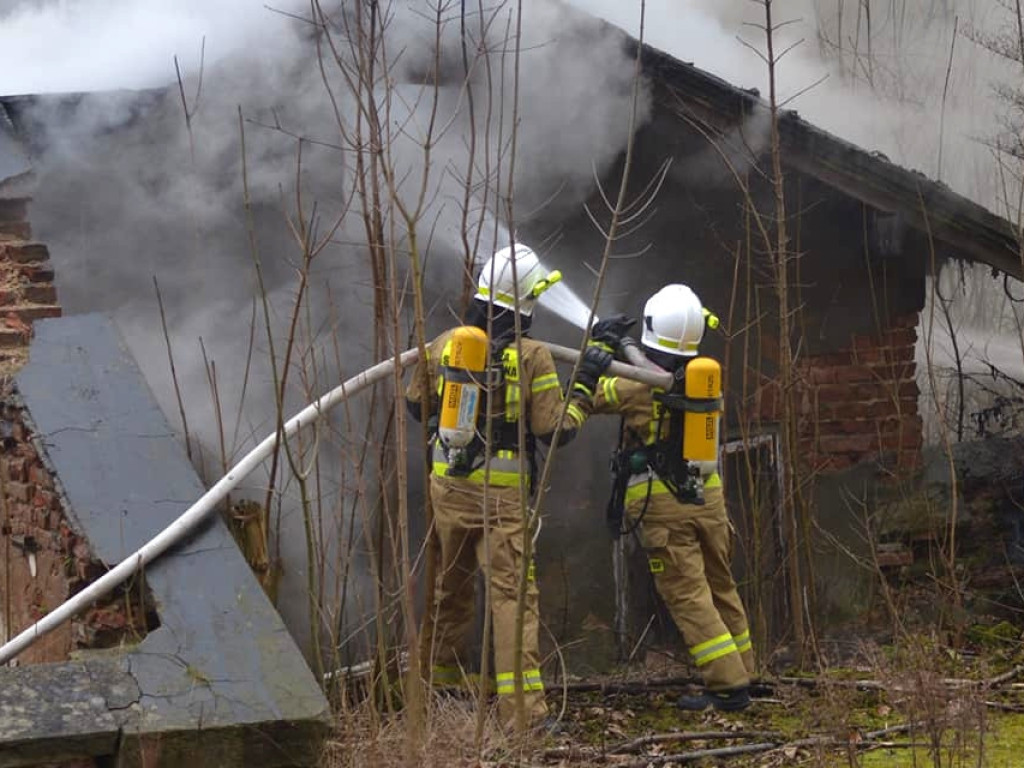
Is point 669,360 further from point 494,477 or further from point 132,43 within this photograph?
point 132,43

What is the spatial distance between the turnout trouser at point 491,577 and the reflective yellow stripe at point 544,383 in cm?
44

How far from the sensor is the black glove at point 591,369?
650 cm

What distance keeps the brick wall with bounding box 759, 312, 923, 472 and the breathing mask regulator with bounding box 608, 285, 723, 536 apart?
6.91 feet

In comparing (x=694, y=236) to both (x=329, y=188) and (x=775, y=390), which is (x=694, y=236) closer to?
(x=775, y=390)

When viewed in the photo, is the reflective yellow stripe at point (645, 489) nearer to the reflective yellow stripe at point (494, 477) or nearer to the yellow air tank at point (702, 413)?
the yellow air tank at point (702, 413)

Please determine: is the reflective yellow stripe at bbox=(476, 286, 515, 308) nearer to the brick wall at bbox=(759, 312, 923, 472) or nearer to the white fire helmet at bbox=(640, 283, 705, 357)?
the white fire helmet at bbox=(640, 283, 705, 357)

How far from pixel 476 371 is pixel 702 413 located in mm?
1130

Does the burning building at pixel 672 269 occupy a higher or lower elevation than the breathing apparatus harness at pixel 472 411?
higher

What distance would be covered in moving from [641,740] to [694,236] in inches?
139

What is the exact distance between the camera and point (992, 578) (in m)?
9.12

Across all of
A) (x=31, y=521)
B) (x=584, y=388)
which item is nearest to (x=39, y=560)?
(x=31, y=521)

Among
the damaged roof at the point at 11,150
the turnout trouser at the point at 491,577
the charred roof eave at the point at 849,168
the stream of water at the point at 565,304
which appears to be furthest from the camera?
the charred roof eave at the point at 849,168

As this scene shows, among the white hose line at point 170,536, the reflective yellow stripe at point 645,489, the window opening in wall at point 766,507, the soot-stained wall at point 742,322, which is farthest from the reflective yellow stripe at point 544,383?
the window opening in wall at point 766,507

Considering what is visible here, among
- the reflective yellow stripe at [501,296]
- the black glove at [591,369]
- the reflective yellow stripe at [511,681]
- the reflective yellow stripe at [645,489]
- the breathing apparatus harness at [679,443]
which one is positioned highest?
the reflective yellow stripe at [501,296]
